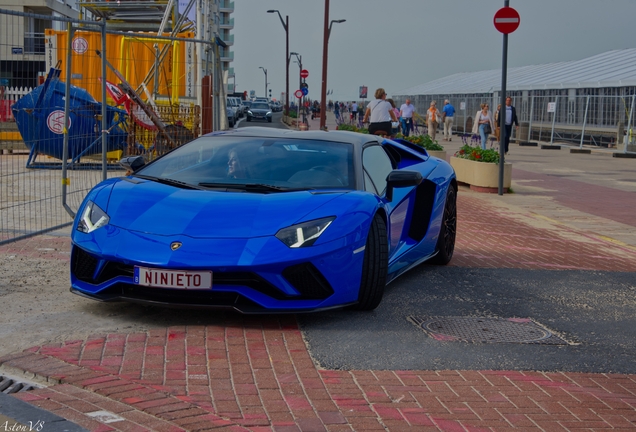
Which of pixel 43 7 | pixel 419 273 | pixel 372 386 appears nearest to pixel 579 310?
pixel 419 273

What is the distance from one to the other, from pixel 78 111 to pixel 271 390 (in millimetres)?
10958

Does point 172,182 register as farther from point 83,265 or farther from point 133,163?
point 83,265

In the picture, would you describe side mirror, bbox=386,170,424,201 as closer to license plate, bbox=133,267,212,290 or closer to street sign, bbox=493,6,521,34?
license plate, bbox=133,267,212,290

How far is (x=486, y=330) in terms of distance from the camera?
18.1 ft

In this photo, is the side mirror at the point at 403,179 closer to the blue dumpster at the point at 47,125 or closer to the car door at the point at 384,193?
the car door at the point at 384,193

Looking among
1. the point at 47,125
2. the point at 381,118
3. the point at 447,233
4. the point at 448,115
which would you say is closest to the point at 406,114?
the point at 448,115

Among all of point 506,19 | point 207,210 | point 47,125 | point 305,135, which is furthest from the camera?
point 506,19

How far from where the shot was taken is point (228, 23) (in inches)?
5906

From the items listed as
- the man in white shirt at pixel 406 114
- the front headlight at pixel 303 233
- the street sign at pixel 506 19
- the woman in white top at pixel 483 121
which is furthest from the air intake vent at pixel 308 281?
the man in white shirt at pixel 406 114

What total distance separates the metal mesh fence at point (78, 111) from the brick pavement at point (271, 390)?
158 inches

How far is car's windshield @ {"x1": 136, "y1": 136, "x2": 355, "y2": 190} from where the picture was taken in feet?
19.8

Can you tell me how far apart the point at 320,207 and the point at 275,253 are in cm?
53

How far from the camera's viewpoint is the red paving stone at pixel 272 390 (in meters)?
3.80

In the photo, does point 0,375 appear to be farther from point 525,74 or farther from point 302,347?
point 525,74
